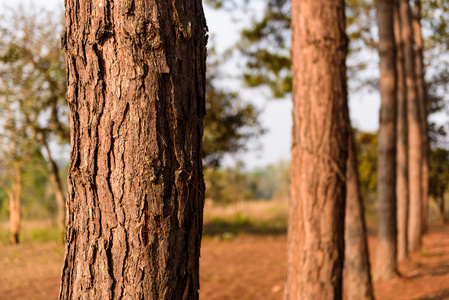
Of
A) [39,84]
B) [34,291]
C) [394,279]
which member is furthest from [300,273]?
[39,84]

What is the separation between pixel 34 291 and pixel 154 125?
6910 millimetres

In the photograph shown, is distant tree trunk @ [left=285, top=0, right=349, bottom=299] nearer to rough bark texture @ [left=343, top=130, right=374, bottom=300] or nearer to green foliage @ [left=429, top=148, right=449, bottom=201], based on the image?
rough bark texture @ [left=343, top=130, right=374, bottom=300]

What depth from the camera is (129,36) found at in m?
1.44

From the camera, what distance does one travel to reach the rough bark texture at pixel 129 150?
1.44m

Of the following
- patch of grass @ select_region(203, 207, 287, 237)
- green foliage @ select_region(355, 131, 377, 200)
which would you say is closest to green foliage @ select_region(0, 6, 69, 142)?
patch of grass @ select_region(203, 207, 287, 237)

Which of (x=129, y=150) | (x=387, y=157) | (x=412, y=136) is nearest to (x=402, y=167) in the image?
(x=412, y=136)

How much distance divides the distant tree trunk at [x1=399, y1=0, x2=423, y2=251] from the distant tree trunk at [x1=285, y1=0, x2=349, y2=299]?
653cm

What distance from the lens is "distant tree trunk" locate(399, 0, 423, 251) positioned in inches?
377

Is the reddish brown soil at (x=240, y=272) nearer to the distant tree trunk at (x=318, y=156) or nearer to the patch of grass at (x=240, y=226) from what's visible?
the patch of grass at (x=240, y=226)

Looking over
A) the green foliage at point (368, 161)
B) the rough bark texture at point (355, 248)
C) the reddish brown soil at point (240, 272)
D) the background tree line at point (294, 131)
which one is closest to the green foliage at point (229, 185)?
the background tree line at point (294, 131)


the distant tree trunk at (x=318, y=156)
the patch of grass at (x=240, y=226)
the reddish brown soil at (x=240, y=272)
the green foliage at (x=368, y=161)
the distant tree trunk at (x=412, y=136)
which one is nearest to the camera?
the distant tree trunk at (x=318, y=156)

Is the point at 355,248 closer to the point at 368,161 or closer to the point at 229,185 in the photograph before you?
the point at 368,161

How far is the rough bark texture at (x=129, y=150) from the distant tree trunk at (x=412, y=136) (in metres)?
9.38

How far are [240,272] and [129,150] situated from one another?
8073 mm
